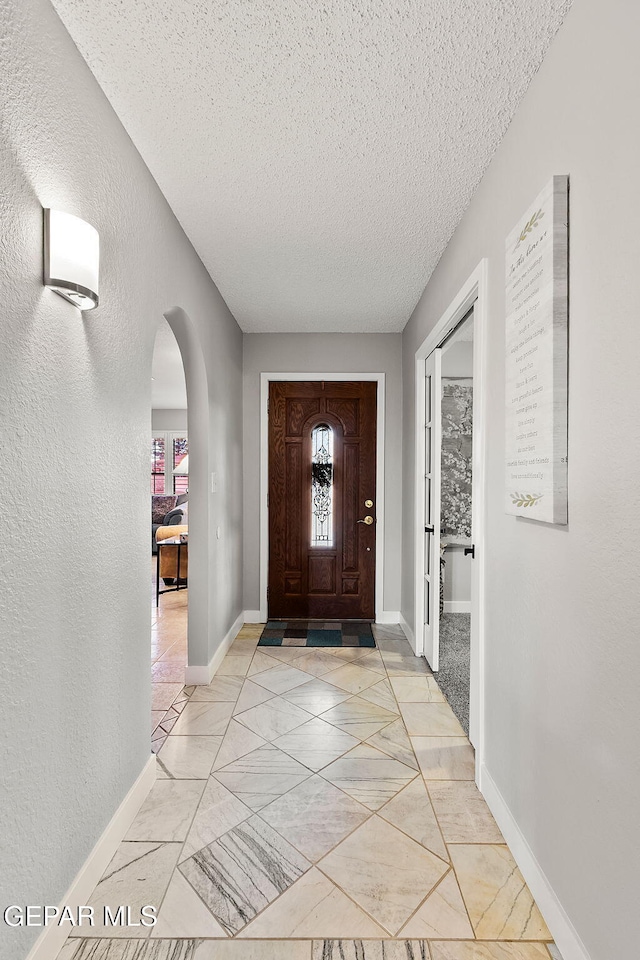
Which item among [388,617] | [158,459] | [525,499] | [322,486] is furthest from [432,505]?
[158,459]

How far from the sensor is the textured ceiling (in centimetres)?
147

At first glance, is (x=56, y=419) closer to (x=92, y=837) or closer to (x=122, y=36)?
(x=122, y=36)

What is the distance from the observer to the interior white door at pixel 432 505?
3.50 metres

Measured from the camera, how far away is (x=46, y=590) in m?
1.42

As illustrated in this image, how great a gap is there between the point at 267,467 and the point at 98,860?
3311mm

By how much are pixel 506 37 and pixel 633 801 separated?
201cm

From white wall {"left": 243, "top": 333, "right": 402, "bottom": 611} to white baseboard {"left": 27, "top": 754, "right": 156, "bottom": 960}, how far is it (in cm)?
252

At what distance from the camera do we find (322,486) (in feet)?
15.7

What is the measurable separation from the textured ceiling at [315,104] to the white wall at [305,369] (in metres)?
1.68

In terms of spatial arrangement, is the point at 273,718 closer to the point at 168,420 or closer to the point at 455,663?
the point at 455,663

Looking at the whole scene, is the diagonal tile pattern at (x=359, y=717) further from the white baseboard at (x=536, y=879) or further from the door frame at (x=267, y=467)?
the door frame at (x=267, y=467)

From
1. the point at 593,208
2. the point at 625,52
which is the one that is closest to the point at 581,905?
the point at 593,208

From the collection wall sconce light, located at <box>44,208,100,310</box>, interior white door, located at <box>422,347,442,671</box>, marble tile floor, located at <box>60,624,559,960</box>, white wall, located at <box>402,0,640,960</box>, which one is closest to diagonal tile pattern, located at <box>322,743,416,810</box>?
marble tile floor, located at <box>60,624,559,960</box>

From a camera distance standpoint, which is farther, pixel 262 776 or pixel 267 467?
pixel 267 467
